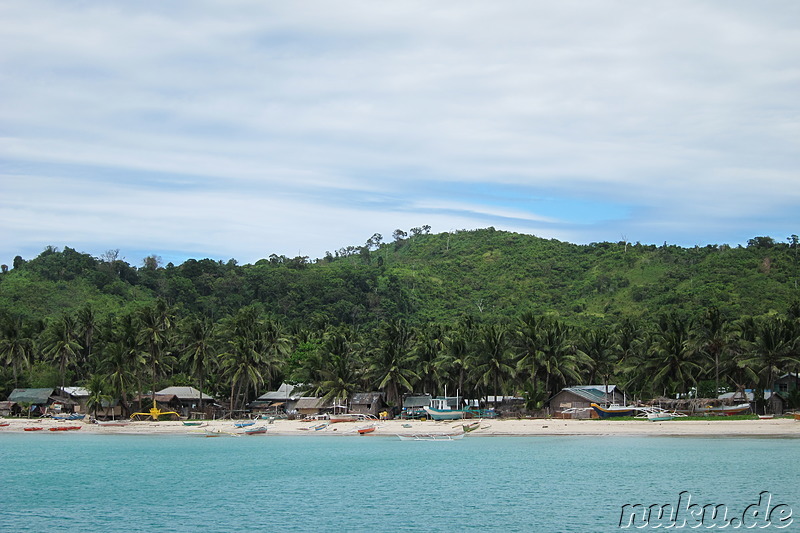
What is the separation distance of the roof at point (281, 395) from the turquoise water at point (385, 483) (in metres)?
27.9

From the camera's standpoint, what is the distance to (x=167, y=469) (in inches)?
1583

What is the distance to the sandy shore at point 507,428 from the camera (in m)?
50.8

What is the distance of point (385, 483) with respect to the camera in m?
33.7

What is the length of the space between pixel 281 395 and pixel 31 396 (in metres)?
24.9

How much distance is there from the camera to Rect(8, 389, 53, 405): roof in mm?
76688

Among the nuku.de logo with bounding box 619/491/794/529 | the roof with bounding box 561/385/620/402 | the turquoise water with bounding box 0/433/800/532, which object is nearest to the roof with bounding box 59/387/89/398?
the turquoise water with bounding box 0/433/800/532

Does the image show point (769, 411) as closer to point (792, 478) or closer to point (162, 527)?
point (792, 478)

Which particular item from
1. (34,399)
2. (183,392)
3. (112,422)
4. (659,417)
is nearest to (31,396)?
(34,399)

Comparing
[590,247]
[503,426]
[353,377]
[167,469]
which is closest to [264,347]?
[353,377]

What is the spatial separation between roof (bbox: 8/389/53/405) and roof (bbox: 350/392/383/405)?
3132 cm

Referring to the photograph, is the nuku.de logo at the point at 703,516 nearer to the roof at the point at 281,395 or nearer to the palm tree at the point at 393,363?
the palm tree at the point at 393,363

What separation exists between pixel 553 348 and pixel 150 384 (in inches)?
1683

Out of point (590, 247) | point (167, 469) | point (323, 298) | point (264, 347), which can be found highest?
point (590, 247)

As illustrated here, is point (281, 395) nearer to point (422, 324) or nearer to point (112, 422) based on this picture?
point (112, 422)
